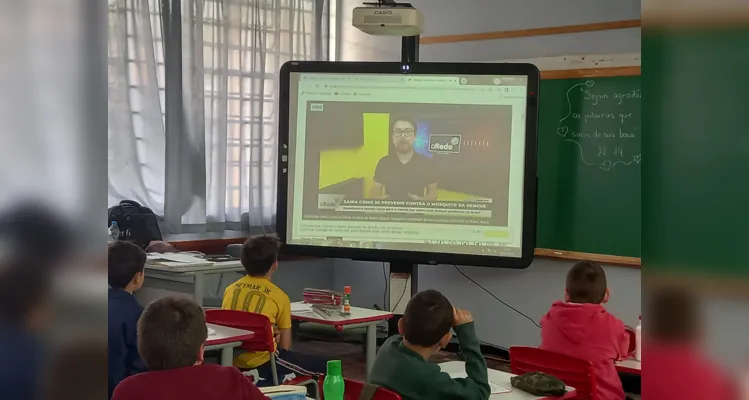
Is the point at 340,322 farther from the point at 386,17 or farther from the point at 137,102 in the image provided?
the point at 137,102

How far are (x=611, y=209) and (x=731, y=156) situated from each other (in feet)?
18.5

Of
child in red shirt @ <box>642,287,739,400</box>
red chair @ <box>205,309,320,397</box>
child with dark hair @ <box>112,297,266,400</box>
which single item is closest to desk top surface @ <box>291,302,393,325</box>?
red chair @ <box>205,309,320,397</box>

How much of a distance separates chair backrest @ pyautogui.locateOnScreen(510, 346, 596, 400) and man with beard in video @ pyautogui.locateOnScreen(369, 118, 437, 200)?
1.18 metres

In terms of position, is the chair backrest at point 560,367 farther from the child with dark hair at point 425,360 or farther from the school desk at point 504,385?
the child with dark hair at point 425,360

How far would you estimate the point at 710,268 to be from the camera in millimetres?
416

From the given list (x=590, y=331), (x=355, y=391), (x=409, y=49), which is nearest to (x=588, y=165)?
(x=409, y=49)

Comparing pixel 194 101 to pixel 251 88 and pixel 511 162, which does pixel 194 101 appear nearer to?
pixel 251 88

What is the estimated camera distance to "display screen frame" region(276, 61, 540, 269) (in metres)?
4.22

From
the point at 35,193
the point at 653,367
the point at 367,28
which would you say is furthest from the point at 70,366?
the point at 367,28

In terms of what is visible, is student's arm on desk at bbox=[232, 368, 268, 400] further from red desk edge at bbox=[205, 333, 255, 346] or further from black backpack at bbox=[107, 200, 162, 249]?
black backpack at bbox=[107, 200, 162, 249]

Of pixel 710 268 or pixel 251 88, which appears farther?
pixel 251 88

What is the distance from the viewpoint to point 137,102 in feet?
20.1

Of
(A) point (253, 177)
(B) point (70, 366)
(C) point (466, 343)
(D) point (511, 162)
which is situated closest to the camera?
(B) point (70, 366)

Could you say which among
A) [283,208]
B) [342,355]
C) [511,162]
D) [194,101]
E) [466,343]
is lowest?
[342,355]
